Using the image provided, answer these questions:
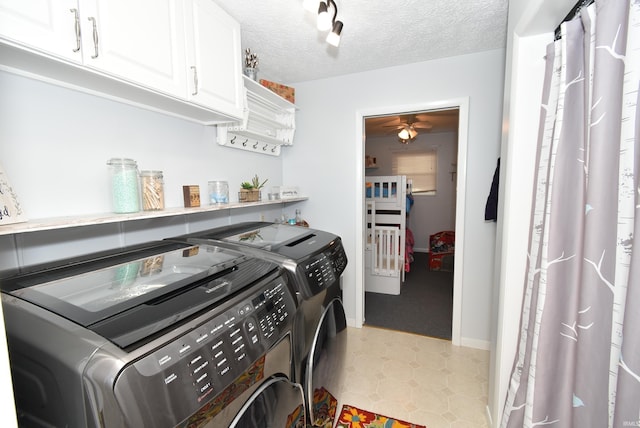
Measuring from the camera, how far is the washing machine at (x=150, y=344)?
0.51 metres

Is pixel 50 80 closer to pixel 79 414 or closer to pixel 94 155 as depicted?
pixel 94 155

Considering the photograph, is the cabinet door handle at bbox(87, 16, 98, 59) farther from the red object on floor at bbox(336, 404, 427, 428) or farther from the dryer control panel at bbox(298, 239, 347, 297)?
the red object on floor at bbox(336, 404, 427, 428)

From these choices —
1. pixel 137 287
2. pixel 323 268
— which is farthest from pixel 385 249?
pixel 137 287

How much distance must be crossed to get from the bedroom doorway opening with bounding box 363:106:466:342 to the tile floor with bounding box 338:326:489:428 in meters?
0.24

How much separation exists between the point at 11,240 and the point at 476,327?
281 centimetres

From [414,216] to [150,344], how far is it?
17.6 feet

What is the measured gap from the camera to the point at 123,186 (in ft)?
3.80

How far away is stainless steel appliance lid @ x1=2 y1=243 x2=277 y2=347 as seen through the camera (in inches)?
25.1

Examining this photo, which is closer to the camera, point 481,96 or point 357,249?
point 481,96

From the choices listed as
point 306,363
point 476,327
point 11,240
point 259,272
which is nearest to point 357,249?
point 476,327

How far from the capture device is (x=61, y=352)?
535 mm

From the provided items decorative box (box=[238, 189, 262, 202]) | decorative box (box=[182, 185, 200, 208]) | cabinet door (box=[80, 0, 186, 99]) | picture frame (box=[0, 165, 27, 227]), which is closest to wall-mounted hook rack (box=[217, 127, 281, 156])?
decorative box (box=[238, 189, 262, 202])

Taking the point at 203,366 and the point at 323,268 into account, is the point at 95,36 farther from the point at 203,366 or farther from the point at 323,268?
the point at 323,268

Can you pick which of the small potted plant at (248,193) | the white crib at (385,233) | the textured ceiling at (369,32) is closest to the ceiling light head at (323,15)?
the textured ceiling at (369,32)
